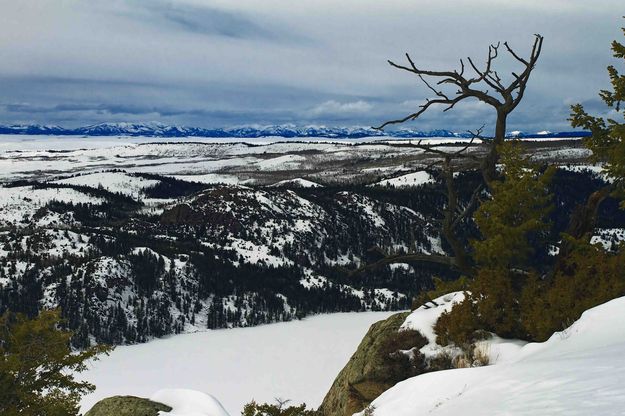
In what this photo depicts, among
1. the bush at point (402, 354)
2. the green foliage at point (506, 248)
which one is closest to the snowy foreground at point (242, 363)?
the bush at point (402, 354)

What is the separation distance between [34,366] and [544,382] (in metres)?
28.1

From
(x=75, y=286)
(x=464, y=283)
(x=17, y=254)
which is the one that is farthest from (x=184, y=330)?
(x=464, y=283)

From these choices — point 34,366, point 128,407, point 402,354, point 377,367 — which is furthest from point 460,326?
point 34,366

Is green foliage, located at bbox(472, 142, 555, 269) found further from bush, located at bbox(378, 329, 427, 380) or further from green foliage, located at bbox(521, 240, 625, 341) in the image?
bush, located at bbox(378, 329, 427, 380)

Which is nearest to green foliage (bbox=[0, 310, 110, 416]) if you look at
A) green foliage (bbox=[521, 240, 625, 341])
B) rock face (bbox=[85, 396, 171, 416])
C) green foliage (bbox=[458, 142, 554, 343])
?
rock face (bbox=[85, 396, 171, 416])

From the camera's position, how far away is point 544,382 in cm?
798

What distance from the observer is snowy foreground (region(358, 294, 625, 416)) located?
6.70 metres

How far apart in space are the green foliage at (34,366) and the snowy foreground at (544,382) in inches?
848

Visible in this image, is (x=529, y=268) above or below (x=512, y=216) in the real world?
below

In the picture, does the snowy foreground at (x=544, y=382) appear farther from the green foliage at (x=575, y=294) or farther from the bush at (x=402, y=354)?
the bush at (x=402, y=354)

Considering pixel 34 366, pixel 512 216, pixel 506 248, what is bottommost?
pixel 34 366

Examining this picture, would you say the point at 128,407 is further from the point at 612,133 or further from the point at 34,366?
the point at 612,133

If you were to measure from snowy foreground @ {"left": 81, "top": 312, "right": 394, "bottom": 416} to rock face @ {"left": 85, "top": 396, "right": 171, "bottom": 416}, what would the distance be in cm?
7832

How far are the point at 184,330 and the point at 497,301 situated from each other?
172987 millimetres
